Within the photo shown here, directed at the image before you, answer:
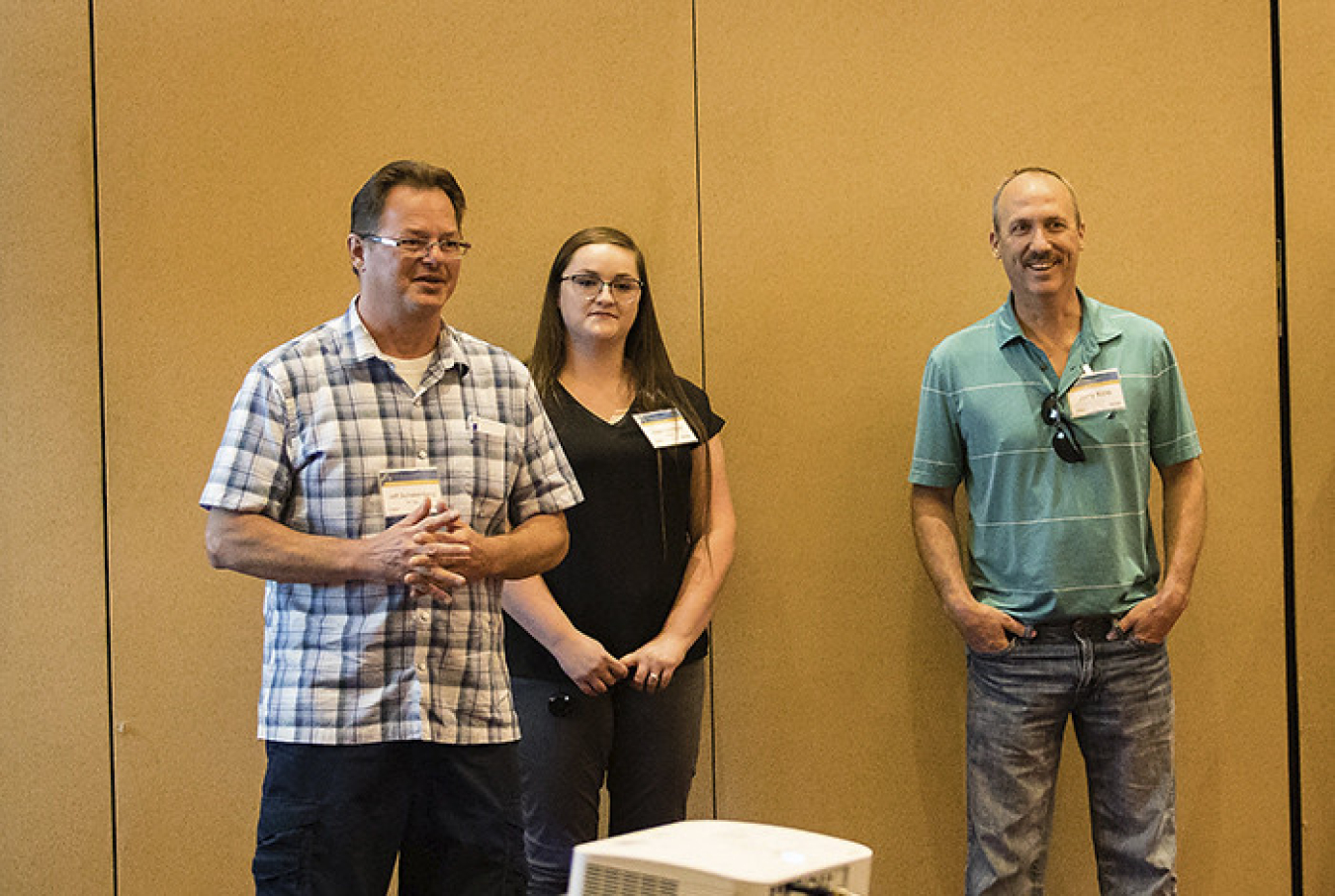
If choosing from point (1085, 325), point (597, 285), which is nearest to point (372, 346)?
point (597, 285)

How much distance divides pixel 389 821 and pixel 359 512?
0.54 m

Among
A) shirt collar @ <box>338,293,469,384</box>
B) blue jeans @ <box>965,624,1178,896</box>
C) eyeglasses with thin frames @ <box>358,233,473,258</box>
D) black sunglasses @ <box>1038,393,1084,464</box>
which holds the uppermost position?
eyeglasses with thin frames @ <box>358,233,473,258</box>

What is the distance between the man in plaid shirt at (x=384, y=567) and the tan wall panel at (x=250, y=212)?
0.93 meters

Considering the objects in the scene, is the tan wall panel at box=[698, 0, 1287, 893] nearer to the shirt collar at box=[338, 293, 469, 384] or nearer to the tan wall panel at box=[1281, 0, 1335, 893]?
the tan wall panel at box=[1281, 0, 1335, 893]

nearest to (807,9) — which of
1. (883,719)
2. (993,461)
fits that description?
(993,461)

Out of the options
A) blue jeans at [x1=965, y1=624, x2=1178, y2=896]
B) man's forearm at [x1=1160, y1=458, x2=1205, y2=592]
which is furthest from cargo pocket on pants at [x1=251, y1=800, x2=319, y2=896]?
man's forearm at [x1=1160, y1=458, x2=1205, y2=592]

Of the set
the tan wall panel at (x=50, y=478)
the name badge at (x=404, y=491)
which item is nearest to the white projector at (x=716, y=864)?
the name badge at (x=404, y=491)

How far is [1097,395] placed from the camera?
285 centimetres

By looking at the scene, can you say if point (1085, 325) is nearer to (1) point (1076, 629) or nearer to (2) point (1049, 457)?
(2) point (1049, 457)

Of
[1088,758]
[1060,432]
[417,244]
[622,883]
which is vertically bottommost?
[1088,758]

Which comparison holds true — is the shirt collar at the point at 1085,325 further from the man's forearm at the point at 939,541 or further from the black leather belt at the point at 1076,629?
the black leather belt at the point at 1076,629

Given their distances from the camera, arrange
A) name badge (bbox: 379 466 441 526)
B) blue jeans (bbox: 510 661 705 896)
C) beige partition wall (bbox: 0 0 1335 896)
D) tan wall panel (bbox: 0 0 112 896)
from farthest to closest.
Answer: beige partition wall (bbox: 0 0 1335 896) < tan wall panel (bbox: 0 0 112 896) < blue jeans (bbox: 510 661 705 896) < name badge (bbox: 379 466 441 526)

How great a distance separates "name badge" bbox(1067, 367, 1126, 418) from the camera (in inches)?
112

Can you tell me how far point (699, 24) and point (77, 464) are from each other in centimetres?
196
